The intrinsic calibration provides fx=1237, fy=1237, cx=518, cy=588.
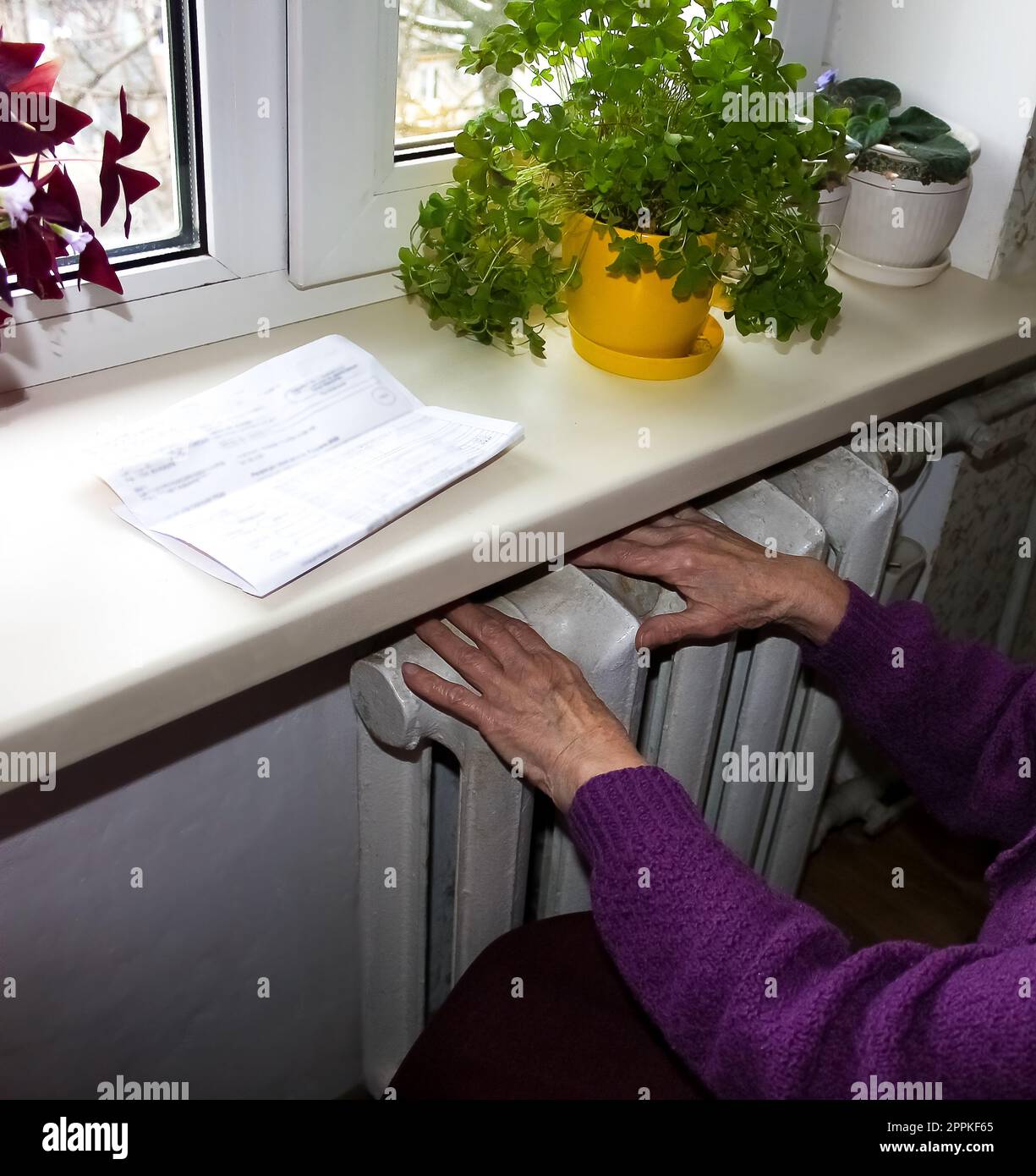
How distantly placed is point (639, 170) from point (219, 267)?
12.4 inches

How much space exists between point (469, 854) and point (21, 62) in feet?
2.01

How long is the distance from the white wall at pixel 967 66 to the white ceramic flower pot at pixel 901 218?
0.06 metres

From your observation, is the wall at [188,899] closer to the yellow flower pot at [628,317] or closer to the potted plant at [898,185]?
the yellow flower pot at [628,317]

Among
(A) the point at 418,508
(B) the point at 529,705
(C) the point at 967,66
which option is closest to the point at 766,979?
(B) the point at 529,705

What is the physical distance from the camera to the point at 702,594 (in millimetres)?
942

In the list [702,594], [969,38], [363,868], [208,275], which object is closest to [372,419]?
[208,275]

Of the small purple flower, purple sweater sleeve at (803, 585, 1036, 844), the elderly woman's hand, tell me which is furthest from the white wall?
the small purple flower

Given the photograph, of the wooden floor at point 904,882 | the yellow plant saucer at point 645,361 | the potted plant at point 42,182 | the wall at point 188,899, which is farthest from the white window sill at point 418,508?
the wooden floor at point 904,882

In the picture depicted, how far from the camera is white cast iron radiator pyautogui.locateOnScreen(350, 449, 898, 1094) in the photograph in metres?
0.89

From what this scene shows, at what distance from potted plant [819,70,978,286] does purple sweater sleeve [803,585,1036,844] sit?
0.36 m

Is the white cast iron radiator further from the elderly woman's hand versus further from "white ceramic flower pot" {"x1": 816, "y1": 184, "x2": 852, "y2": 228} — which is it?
"white ceramic flower pot" {"x1": 816, "y1": 184, "x2": 852, "y2": 228}

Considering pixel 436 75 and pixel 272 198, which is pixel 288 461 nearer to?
pixel 272 198

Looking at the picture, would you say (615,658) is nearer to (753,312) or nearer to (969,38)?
(753,312)

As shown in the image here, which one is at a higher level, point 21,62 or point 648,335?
point 21,62
